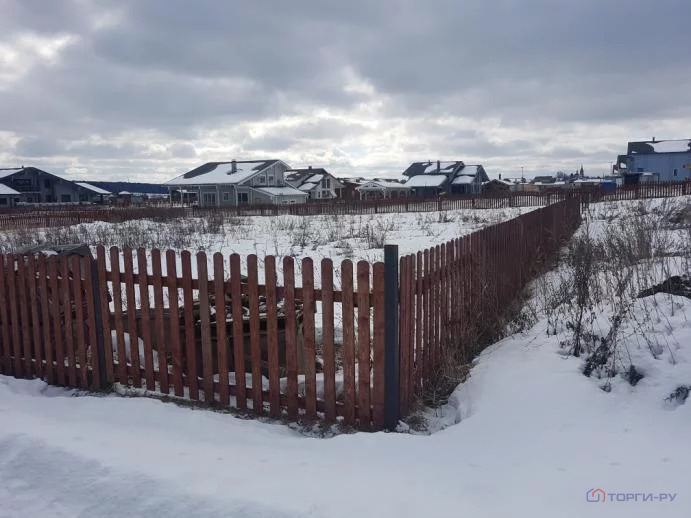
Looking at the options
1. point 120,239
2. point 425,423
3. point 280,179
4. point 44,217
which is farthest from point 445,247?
point 280,179

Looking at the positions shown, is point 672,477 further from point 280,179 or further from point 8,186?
point 8,186

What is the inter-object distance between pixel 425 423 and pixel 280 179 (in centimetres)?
6274

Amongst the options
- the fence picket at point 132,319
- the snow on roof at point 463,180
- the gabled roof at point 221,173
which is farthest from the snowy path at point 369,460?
the snow on roof at point 463,180

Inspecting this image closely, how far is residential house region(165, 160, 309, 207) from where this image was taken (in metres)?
58.3

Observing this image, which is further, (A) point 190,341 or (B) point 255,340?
(A) point 190,341

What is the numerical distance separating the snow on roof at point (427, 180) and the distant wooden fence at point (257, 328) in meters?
69.1

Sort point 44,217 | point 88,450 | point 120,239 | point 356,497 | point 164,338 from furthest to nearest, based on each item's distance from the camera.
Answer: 1. point 44,217
2. point 120,239
3. point 164,338
4. point 88,450
5. point 356,497

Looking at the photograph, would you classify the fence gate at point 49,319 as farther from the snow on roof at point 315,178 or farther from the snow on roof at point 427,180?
the snow on roof at point 315,178

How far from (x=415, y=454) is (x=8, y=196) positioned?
77.9 meters

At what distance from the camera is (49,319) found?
197 inches

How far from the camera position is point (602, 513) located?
8.11ft

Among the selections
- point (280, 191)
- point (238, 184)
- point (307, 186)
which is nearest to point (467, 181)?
point (307, 186)

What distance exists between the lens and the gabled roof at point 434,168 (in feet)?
253

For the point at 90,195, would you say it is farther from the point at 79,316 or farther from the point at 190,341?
the point at 190,341
